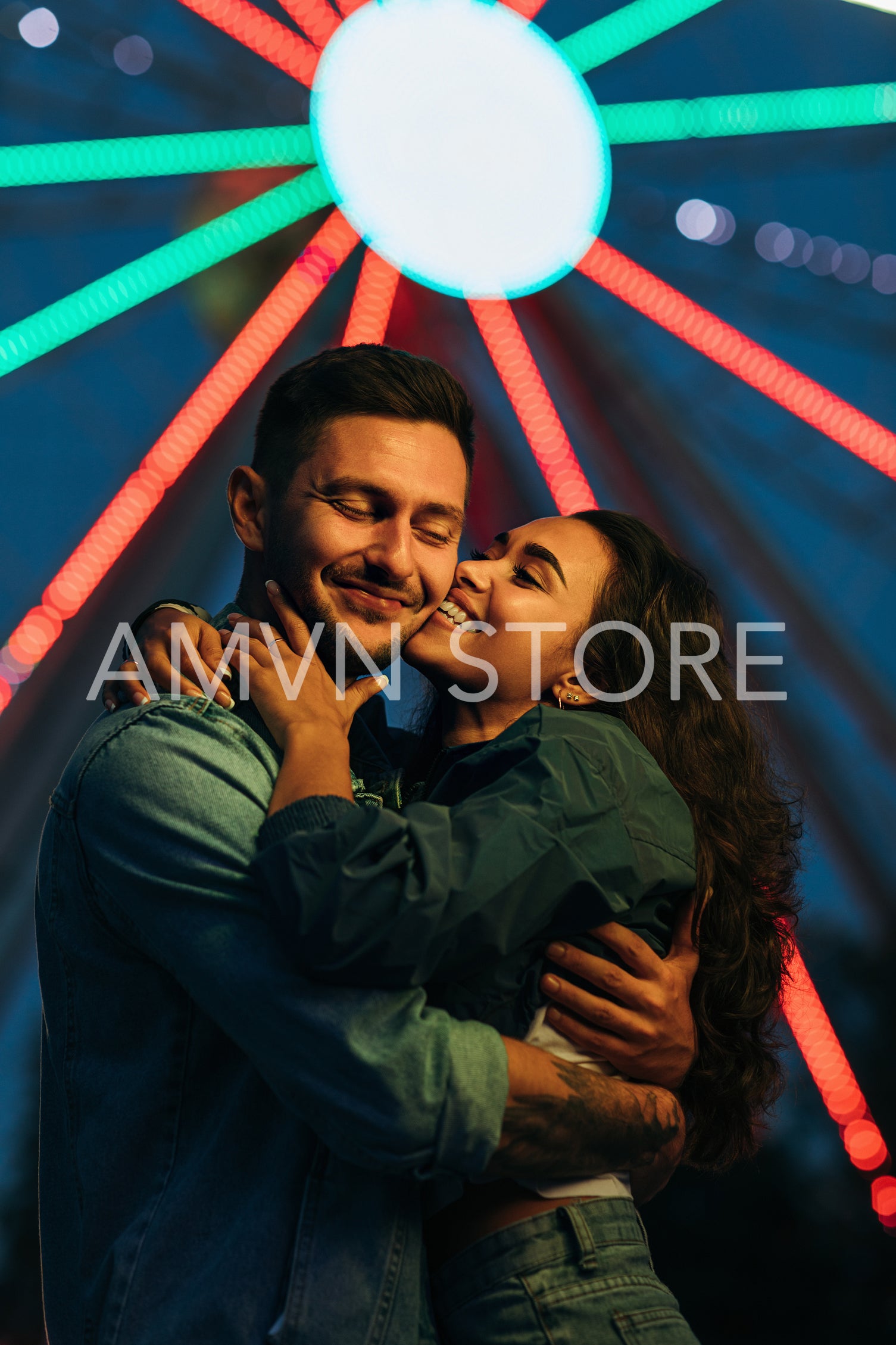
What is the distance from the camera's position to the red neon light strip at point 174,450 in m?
3.76

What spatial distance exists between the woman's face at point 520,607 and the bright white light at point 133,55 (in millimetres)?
2774

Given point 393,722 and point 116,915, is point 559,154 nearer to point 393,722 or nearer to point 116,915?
point 393,722

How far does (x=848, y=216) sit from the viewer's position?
4.93 metres

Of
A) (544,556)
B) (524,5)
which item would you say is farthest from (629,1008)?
(524,5)

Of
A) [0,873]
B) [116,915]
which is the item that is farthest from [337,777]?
[0,873]

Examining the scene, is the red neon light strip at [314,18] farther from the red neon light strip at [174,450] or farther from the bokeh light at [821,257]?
the bokeh light at [821,257]

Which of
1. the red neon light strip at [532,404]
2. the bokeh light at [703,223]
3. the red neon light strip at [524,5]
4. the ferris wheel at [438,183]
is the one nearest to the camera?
the ferris wheel at [438,183]

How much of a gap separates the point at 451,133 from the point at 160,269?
3.65ft

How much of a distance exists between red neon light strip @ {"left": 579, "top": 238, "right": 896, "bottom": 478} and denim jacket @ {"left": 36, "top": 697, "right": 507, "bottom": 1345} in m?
3.24

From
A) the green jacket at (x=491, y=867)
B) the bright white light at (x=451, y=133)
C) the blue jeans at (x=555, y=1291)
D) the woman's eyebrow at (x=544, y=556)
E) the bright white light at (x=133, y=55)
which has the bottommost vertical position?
the blue jeans at (x=555, y=1291)

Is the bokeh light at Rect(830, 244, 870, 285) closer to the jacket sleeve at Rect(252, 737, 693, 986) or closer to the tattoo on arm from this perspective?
the jacket sleeve at Rect(252, 737, 693, 986)

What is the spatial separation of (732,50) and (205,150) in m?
2.25

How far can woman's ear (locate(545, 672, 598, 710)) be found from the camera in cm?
237

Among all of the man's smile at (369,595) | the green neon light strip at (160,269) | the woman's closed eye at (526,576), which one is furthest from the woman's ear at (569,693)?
the green neon light strip at (160,269)
